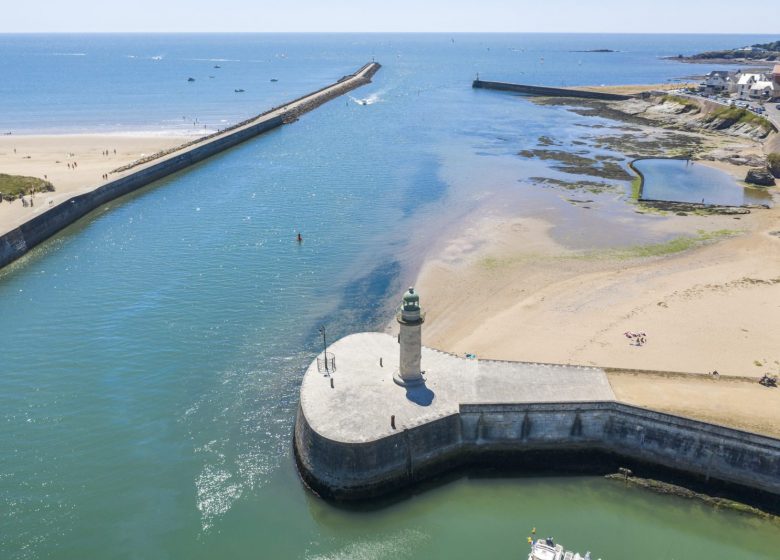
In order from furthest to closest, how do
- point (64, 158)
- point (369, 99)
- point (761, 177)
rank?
point (369, 99) < point (64, 158) < point (761, 177)

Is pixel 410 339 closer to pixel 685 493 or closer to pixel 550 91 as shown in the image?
pixel 685 493

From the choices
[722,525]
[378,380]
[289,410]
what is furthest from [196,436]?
[722,525]

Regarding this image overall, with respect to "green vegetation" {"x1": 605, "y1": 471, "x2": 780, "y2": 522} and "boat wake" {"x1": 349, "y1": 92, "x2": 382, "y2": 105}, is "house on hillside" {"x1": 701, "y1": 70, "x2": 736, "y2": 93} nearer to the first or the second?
"boat wake" {"x1": 349, "y1": 92, "x2": 382, "y2": 105}

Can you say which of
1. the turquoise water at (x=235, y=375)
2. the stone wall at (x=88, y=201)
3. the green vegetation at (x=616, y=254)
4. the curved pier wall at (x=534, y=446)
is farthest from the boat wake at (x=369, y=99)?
the curved pier wall at (x=534, y=446)

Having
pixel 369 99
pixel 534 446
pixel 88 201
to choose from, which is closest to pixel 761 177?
pixel 534 446

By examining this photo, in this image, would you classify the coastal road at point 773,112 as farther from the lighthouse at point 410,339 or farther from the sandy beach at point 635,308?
the lighthouse at point 410,339

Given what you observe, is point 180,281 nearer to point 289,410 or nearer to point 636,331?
point 289,410

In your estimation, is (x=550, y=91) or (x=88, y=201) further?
(x=550, y=91)
